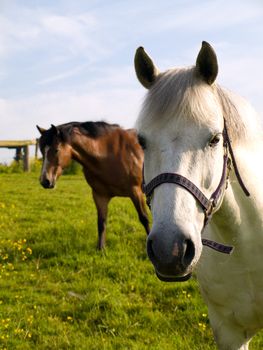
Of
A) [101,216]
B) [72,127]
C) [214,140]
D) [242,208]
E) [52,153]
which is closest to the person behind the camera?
[214,140]

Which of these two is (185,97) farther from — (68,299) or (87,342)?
(68,299)

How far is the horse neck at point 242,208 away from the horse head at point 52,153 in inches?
195

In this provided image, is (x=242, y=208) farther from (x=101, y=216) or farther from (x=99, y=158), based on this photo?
(x=99, y=158)

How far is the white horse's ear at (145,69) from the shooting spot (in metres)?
2.38

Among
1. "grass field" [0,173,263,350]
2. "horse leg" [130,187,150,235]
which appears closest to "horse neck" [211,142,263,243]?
"grass field" [0,173,263,350]

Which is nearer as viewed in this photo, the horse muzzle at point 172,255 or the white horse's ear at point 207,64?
the horse muzzle at point 172,255

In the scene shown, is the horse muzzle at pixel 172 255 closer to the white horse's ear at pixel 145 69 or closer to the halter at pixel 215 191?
the halter at pixel 215 191

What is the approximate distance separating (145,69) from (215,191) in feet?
2.41

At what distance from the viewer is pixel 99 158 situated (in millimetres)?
7484

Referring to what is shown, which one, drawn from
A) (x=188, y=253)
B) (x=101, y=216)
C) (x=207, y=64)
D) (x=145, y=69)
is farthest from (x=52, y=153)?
(x=188, y=253)

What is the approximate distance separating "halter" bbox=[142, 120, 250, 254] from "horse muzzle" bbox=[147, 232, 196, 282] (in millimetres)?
243

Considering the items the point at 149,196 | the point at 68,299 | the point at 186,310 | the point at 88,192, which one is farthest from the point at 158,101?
the point at 88,192

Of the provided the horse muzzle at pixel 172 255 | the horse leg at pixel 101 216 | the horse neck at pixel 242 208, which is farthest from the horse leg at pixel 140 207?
the horse muzzle at pixel 172 255

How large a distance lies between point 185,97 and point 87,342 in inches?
109
